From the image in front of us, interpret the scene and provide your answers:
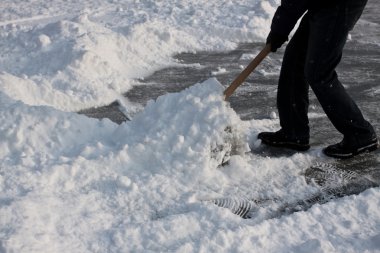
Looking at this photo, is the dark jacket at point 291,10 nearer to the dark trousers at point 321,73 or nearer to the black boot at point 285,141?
the dark trousers at point 321,73

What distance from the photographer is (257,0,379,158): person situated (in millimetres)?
3357

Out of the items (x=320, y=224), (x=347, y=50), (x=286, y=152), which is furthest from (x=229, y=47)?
(x=320, y=224)

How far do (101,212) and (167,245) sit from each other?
48 centimetres

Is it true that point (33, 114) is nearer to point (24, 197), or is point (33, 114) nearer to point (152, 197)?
point (24, 197)

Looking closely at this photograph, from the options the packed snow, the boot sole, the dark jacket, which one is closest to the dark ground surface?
the boot sole

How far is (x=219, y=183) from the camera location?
3.28 metres

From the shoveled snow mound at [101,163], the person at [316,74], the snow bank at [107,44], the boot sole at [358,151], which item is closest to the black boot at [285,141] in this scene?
the person at [316,74]

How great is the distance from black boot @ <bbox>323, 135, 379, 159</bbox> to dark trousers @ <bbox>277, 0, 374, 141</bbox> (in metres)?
0.04

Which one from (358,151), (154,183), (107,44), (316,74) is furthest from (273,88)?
(154,183)

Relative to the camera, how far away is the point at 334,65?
3.49m

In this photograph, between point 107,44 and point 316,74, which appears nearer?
point 316,74

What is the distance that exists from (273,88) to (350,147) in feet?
6.09

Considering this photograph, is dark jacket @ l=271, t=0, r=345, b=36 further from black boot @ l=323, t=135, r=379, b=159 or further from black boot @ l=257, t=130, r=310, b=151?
black boot @ l=323, t=135, r=379, b=159

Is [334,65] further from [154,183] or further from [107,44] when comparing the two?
[107,44]
